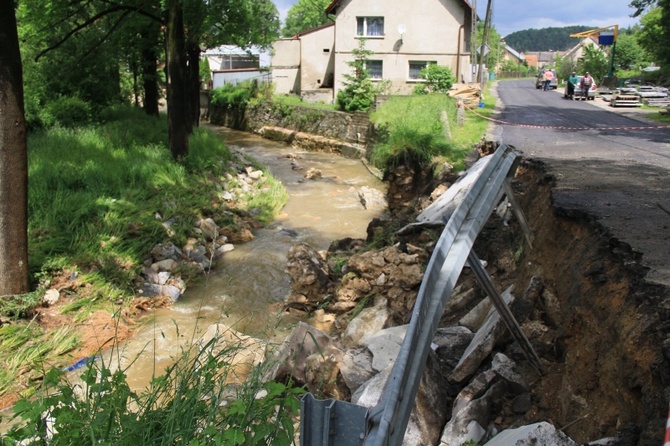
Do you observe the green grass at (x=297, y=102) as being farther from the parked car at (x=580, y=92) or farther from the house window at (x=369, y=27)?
the parked car at (x=580, y=92)

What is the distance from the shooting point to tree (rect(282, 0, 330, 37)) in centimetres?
7656

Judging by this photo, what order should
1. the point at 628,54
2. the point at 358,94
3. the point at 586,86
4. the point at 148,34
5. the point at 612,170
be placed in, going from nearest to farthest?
the point at 612,170
the point at 148,34
the point at 358,94
the point at 586,86
the point at 628,54

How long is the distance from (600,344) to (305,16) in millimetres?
83495

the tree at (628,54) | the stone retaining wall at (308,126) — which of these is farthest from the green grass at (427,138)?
the tree at (628,54)

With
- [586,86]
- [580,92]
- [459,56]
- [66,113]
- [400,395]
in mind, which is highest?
[459,56]

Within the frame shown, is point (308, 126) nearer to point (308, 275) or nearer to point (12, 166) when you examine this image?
point (308, 275)

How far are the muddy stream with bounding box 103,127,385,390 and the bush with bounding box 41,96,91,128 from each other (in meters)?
6.31

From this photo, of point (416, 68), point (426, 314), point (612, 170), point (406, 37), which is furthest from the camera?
point (416, 68)

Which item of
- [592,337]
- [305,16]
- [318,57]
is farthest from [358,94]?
[305,16]

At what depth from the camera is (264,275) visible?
→ 967 cm

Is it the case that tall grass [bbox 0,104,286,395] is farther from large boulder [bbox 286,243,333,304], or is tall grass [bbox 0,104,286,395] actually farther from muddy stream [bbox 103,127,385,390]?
large boulder [bbox 286,243,333,304]

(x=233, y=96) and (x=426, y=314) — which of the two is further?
(x=233, y=96)

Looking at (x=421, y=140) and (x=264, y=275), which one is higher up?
(x=421, y=140)

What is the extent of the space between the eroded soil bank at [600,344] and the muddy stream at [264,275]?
6.39 ft
